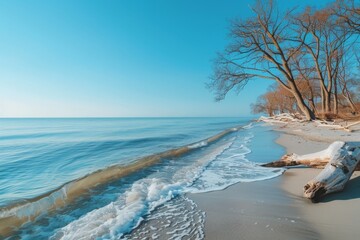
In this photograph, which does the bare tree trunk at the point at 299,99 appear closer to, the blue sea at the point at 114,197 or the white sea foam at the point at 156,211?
the blue sea at the point at 114,197

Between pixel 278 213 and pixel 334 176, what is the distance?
1.33 meters

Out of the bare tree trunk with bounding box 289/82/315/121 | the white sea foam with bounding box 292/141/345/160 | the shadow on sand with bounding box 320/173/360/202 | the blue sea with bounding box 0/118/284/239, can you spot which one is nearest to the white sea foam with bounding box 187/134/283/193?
the blue sea with bounding box 0/118/284/239

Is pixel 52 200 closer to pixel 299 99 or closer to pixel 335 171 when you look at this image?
pixel 335 171

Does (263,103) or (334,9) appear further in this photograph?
(263,103)

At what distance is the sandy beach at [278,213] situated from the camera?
2.89m

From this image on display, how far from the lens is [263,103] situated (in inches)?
2319

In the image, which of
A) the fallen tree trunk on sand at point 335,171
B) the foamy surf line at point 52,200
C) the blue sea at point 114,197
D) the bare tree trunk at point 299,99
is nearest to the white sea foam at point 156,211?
the blue sea at point 114,197

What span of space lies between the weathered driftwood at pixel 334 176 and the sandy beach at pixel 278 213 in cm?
14

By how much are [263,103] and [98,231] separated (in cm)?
6031

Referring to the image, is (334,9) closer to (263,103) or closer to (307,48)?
(307,48)

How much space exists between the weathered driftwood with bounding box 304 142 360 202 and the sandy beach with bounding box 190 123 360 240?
142 mm

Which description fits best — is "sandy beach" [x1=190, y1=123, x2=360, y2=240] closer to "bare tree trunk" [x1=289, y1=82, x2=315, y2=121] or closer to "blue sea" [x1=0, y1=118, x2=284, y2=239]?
"blue sea" [x1=0, y1=118, x2=284, y2=239]

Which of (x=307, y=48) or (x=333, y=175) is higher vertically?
(x=307, y=48)

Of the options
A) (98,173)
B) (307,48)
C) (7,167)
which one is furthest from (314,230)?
(307,48)
